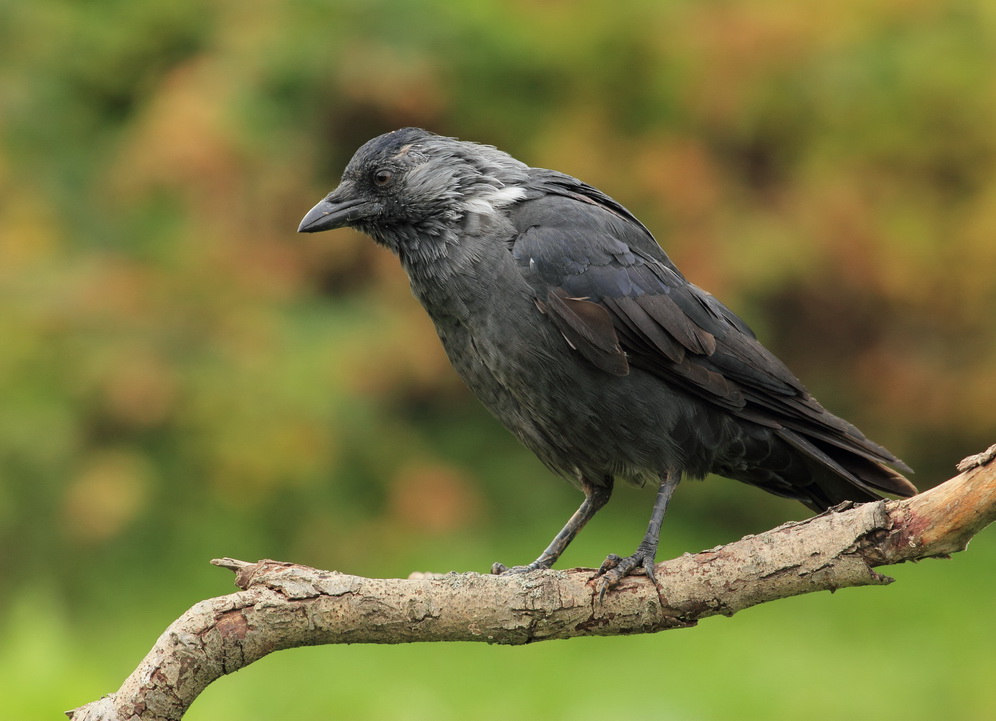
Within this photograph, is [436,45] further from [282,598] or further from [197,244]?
[282,598]

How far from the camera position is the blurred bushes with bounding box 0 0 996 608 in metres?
6.70

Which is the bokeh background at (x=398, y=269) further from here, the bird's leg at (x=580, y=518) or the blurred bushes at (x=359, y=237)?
the bird's leg at (x=580, y=518)

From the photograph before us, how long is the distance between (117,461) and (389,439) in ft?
5.19

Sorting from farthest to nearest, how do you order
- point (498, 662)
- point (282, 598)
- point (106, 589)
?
point (106, 589)
point (498, 662)
point (282, 598)

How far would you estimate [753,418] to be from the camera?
4.16m

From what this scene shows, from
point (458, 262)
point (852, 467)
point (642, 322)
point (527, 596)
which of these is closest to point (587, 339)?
point (642, 322)

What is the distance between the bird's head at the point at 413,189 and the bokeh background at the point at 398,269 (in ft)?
7.66

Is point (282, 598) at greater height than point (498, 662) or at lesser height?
lesser

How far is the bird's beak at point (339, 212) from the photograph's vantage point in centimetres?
440

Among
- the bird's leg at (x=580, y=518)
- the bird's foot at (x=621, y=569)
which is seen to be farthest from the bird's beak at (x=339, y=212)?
the bird's foot at (x=621, y=569)

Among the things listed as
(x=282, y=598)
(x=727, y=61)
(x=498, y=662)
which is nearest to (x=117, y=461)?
(x=498, y=662)

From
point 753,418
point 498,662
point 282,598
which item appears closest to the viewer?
point 282,598

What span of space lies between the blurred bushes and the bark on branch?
3.31 m

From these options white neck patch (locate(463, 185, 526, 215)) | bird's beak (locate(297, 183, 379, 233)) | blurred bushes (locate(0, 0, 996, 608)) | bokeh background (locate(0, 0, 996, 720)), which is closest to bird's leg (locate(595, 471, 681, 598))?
white neck patch (locate(463, 185, 526, 215))
